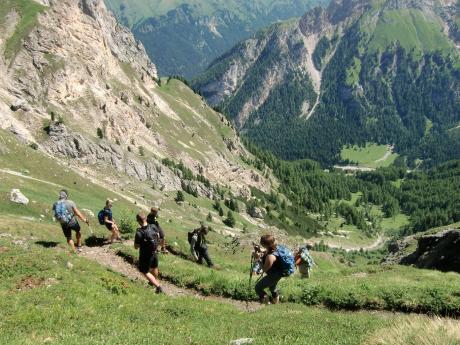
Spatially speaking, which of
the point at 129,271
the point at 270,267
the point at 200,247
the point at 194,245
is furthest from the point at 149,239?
the point at 194,245

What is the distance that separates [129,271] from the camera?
31.4m

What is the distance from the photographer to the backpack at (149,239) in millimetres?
23516

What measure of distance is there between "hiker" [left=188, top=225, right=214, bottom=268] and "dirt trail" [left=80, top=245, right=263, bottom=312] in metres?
5.45

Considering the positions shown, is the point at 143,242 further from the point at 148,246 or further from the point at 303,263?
the point at 303,263

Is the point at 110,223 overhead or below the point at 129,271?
overhead

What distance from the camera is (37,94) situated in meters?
143

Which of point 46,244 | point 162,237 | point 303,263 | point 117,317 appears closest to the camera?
point 117,317

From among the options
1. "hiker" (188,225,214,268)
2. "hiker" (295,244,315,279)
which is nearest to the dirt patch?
"hiker" (188,225,214,268)

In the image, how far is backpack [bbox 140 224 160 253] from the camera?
2352 centimetres

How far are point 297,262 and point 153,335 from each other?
19.2 m

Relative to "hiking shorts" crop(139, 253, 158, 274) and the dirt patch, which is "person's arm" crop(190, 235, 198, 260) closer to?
"hiking shorts" crop(139, 253, 158, 274)

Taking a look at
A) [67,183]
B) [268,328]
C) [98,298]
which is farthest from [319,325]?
[67,183]

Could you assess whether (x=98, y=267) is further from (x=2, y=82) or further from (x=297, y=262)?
(x=2, y=82)

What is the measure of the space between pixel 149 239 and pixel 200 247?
39.8 feet
